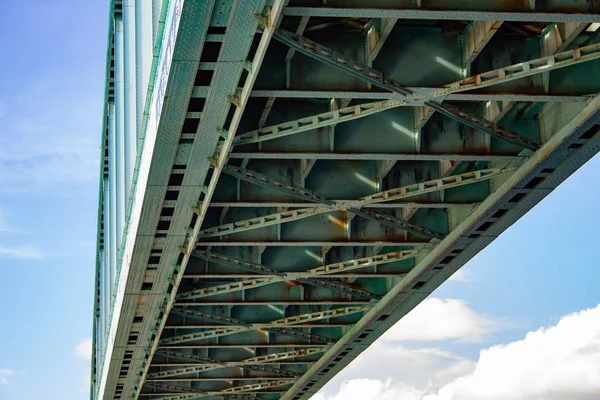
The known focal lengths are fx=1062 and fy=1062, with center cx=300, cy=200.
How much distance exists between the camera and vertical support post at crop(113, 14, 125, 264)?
1421 inches

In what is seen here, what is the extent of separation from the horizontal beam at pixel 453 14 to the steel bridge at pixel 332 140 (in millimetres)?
35

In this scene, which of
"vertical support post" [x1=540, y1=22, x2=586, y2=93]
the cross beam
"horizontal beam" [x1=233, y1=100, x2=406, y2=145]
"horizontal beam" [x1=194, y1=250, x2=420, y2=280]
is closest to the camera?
the cross beam

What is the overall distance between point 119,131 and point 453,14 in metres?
22.1

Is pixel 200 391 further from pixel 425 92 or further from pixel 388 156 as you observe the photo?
pixel 425 92

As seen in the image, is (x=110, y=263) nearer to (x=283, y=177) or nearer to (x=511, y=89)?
(x=283, y=177)

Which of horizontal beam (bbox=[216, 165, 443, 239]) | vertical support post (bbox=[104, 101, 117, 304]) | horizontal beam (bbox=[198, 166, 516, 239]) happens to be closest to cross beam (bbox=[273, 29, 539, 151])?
horizontal beam (bbox=[198, 166, 516, 239])

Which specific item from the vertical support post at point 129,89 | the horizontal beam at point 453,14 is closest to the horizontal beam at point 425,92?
the horizontal beam at point 453,14

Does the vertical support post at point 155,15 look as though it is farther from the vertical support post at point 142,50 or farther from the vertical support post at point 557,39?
the vertical support post at point 557,39

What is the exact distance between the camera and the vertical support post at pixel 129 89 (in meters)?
30.2

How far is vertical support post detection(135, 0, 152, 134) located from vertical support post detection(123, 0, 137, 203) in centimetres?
160

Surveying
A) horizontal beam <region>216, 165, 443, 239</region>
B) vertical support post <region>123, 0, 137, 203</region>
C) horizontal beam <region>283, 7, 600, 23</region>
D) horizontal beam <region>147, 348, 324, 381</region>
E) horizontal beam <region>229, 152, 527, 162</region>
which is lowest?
horizontal beam <region>283, 7, 600, 23</region>

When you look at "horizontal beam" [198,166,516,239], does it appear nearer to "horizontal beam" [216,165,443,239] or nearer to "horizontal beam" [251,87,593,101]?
"horizontal beam" [216,165,443,239]

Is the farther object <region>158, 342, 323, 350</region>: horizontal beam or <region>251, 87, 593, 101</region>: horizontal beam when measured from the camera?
<region>158, 342, 323, 350</region>: horizontal beam

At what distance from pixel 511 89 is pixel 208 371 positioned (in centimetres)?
3493
